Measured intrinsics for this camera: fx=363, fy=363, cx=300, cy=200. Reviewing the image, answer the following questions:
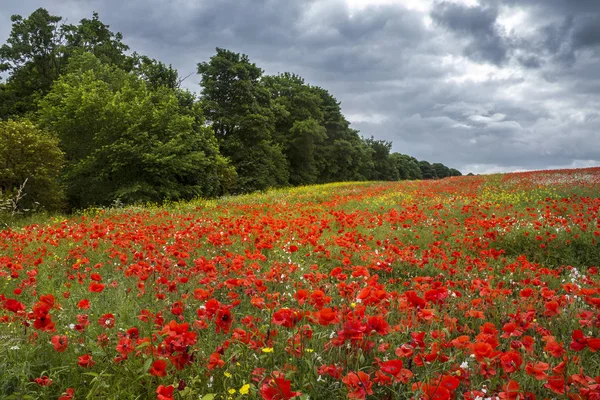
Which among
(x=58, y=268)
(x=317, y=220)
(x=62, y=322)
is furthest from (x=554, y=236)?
(x=58, y=268)

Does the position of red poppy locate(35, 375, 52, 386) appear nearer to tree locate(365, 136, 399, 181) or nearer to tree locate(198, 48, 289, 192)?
tree locate(198, 48, 289, 192)

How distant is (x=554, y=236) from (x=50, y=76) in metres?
42.3

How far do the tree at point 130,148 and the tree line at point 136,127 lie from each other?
81 mm

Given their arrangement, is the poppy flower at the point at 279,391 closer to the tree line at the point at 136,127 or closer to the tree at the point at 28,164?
the tree line at the point at 136,127

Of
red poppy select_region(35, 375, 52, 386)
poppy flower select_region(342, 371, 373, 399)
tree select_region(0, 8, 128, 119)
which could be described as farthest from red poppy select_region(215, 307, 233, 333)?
tree select_region(0, 8, 128, 119)

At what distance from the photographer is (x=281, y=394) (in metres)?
1.82

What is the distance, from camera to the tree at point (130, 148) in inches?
893

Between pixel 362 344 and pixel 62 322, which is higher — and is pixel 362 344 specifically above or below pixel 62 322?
above

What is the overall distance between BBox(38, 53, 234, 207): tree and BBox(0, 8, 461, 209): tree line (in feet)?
0.27

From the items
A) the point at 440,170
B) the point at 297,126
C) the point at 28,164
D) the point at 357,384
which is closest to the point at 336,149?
the point at 297,126

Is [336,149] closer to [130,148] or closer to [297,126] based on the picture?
[297,126]

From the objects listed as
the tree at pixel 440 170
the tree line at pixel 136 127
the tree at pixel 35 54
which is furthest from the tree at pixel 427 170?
the tree at pixel 35 54

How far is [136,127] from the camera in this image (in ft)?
76.9

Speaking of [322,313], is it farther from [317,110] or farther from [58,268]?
[317,110]
